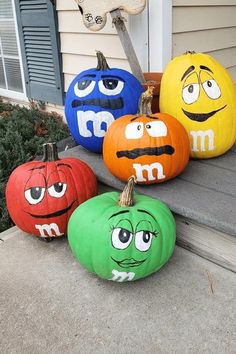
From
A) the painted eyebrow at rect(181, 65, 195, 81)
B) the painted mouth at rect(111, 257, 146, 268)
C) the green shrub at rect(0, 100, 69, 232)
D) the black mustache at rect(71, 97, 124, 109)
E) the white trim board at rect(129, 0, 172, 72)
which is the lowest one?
the painted mouth at rect(111, 257, 146, 268)

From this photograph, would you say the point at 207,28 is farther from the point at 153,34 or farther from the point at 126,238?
the point at 126,238

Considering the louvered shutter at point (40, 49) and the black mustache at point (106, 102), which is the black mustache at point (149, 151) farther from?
the louvered shutter at point (40, 49)

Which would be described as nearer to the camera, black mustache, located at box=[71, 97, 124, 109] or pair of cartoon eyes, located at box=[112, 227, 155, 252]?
pair of cartoon eyes, located at box=[112, 227, 155, 252]

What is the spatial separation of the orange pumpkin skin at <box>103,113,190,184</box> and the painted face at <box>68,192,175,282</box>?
0.28m

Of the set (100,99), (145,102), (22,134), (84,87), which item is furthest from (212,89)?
(22,134)

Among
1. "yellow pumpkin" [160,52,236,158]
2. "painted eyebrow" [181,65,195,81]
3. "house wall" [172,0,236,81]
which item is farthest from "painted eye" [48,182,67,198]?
"house wall" [172,0,236,81]

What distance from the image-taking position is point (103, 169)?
2.32 m

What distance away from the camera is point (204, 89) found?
2.10 metres

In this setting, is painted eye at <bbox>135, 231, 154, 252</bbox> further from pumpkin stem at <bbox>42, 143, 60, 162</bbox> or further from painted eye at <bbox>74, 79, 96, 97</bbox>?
painted eye at <bbox>74, 79, 96, 97</bbox>

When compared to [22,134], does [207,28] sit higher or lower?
higher

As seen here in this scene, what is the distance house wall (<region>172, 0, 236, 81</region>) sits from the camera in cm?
285

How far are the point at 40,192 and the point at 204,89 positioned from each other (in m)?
1.11

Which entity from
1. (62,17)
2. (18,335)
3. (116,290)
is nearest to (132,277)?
(116,290)

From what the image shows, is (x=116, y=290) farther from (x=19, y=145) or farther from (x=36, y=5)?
(x=36, y=5)
